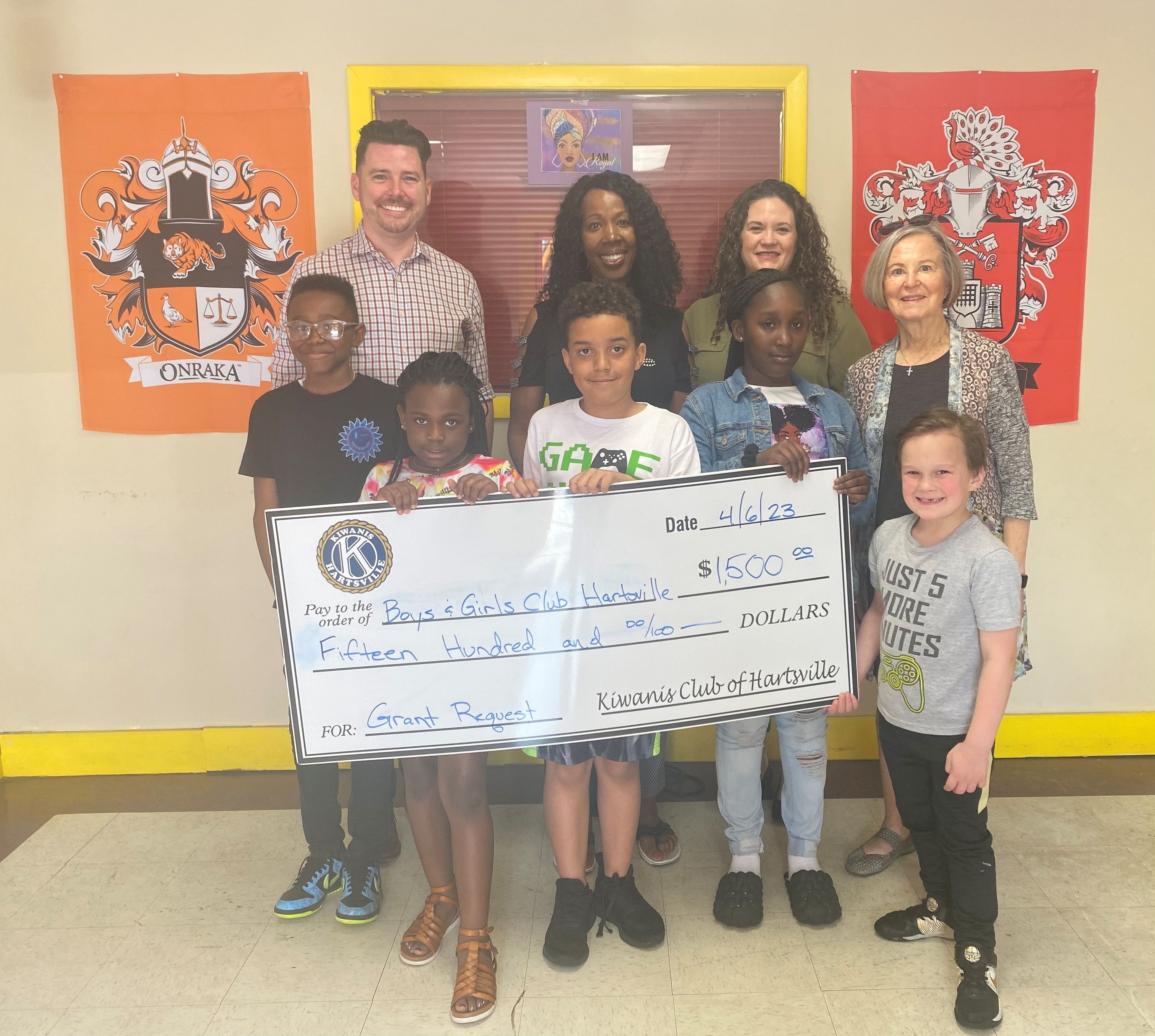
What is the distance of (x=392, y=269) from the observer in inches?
102

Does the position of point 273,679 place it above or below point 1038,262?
below

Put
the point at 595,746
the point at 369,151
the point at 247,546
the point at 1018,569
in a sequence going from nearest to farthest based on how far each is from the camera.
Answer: the point at 1018,569 → the point at 595,746 → the point at 369,151 → the point at 247,546

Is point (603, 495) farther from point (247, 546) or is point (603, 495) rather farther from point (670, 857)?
point (247, 546)

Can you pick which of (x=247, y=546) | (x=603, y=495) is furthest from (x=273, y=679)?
(x=603, y=495)

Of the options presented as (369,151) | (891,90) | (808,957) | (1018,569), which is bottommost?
(808,957)

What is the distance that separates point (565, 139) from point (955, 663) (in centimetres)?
210

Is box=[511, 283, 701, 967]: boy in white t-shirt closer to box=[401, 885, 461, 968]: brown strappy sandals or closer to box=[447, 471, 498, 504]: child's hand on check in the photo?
box=[447, 471, 498, 504]: child's hand on check

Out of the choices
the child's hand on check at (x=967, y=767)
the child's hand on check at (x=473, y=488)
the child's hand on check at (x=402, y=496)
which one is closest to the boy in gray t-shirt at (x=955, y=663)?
the child's hand on check at (x=967, y=767)

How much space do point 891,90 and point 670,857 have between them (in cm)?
257

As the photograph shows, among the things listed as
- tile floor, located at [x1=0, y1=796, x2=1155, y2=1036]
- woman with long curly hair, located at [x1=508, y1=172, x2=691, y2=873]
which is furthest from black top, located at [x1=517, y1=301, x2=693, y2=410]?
tile floor, located at [x1=0, y1=796, x2=1155, y2=1036]

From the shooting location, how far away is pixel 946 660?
6.52 ft

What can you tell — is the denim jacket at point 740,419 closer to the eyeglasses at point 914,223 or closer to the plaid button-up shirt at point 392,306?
the eyeglasses at point 914,223

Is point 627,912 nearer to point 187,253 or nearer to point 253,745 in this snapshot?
point 253,745

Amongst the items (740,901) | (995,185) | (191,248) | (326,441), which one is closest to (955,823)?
(740,901)
